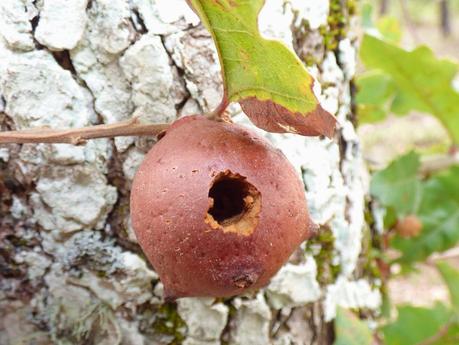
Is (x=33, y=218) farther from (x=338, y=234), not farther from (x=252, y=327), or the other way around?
(x=338, y=234)

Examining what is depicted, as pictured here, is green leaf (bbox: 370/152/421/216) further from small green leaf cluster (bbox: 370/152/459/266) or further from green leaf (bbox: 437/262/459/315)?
green leaf (bbox: 437/262/459/315)

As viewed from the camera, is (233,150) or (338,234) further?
(338,234)

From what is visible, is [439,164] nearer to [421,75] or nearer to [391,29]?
[421,75]

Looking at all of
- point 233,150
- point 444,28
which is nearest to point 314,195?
point 233,150

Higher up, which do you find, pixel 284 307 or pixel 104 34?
pixel 104 34

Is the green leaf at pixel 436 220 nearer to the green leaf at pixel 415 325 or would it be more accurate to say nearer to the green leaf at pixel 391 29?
the green leaf at pixel 415 325

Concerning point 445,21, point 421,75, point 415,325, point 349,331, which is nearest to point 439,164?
point 421,75
